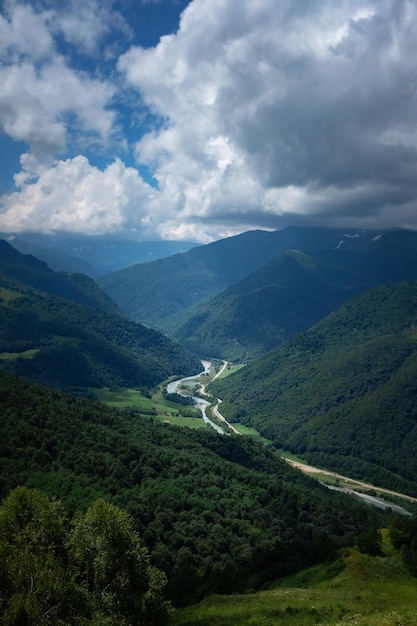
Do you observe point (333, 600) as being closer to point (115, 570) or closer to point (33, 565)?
point (115, 570)

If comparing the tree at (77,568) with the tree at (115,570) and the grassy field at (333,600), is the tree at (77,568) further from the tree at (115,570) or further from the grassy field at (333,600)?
the grassy field at (333,600)

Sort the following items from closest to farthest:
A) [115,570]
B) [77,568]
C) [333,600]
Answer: [77,568], [115,570], [333,600]

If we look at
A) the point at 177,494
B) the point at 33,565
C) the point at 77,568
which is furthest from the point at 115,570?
the point at 177,494

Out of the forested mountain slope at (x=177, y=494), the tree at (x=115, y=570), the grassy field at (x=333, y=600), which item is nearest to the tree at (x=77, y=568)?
the tree at (x=115, y=570)

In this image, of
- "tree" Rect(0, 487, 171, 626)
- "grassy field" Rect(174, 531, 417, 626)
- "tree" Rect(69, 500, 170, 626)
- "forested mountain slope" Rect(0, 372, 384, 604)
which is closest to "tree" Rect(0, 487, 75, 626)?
"tree" Rect(0, 487, 171, 626)

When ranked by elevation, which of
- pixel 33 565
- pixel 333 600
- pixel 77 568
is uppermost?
pixel 33 565

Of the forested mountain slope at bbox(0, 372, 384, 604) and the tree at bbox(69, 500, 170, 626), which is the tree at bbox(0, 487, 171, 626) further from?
the forested mountain slope at bbox(0, 372, 384, 604)
